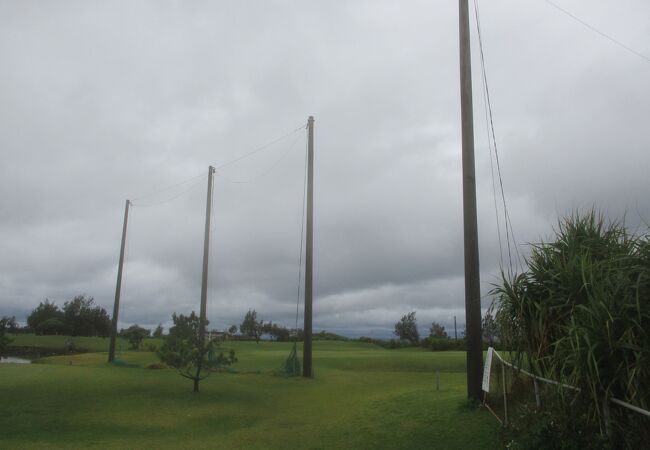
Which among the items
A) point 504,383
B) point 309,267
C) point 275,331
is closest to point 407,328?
point 275,331

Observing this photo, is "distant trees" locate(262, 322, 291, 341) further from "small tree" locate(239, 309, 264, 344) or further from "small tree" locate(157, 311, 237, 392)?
"small tree" locate(157, 311, 237, 392)

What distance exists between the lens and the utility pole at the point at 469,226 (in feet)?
36.0

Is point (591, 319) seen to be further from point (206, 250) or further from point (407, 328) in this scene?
point (407, 328)

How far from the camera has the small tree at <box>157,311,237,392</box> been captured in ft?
67.2

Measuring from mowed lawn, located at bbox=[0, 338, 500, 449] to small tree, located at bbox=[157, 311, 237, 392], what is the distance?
3.25ft

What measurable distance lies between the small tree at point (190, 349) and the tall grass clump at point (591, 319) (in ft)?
47.3

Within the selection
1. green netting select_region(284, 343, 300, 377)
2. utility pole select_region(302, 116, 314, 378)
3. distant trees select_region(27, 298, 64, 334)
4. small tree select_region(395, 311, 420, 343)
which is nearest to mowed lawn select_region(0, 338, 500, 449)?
green netting select_region(284, 343, 300, 377)

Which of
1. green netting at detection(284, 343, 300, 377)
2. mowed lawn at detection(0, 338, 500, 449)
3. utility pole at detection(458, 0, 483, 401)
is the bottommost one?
mowed lawn at detection(0, 338, 500, 449)

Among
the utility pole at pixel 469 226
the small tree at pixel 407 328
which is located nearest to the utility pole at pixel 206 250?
the utility pole at pixel 469 226

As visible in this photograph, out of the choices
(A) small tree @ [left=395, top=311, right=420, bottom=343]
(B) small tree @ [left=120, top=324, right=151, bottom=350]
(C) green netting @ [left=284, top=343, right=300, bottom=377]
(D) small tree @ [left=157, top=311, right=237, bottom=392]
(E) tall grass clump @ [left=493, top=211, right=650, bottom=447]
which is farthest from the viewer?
(A) small tree @ [left=395, top=311, right=420, bottom=343]

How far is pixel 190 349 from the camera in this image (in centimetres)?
2048

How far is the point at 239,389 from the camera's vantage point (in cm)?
2147

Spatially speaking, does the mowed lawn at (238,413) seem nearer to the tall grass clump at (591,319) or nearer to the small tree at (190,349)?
the small tree at (190,349)

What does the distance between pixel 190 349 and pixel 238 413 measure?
5.13m
